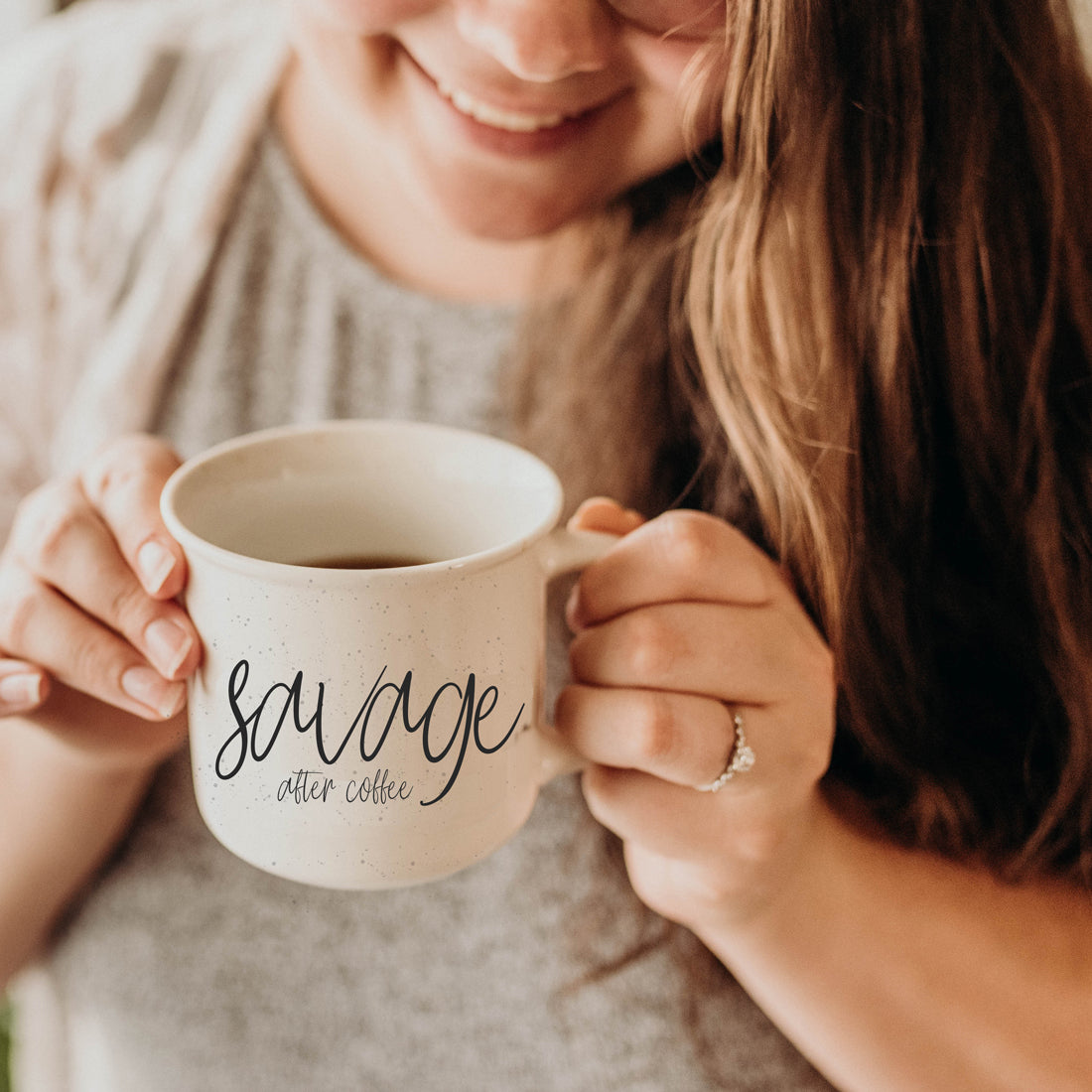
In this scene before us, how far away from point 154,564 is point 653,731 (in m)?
0.27

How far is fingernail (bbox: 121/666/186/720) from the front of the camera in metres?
0.56

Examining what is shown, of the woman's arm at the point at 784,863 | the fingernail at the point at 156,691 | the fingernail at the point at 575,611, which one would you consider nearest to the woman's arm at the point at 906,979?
the woman's arm at the point at 784,863

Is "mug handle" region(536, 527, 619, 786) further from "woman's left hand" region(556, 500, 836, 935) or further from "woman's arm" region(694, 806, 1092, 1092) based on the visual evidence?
"woman's arm" region(694, 806, 1092, 1092)

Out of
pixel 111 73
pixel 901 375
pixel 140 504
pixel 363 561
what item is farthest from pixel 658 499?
pixel 111 73

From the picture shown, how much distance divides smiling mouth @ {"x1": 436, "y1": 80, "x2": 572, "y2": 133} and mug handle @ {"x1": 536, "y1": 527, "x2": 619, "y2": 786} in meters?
0.34

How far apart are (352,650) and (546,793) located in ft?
1.73

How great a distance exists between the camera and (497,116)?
2.47 ft

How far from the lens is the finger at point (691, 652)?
563 mm

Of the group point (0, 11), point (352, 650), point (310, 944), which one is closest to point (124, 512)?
point (352, 650)

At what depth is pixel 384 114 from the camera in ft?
2.67

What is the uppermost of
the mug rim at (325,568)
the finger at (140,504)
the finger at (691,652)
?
the mug rim at (325,568)

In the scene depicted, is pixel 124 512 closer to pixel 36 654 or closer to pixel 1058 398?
pixel 36 654

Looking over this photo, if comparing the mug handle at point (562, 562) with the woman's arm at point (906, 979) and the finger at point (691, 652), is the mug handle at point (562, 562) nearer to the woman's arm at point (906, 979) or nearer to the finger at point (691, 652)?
the finger at point (691, 652)

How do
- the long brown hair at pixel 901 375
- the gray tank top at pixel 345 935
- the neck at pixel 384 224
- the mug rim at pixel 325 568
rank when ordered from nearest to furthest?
the mug rim at pixel 325 568 → the long brown hair at pixel 901 375 → the gray tank top at pixel 345 935 → the neck at pixel 384 224
